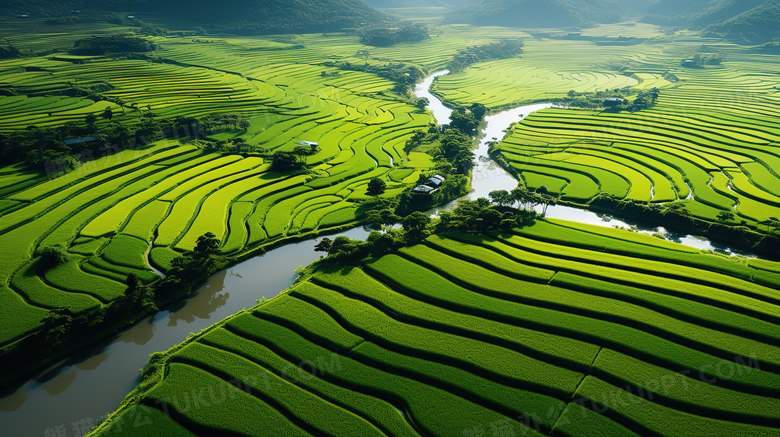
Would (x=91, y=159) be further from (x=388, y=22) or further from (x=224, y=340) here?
(x=388, y=22)

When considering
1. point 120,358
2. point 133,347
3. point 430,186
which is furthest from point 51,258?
point 430,186

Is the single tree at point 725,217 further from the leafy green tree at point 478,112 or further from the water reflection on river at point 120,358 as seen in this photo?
the leafy green tree at point 478,112

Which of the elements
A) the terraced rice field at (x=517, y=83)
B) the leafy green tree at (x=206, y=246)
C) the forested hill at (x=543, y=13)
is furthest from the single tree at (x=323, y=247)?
the forested hill at (x=543, y=13)

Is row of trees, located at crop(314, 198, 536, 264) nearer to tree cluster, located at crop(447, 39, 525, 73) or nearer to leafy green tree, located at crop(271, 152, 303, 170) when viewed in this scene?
leafy green tree, located at crop(271, 152, 303, 170)

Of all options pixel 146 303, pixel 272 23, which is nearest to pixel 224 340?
pixel 146 303

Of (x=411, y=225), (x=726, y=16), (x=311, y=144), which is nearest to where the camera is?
(x=411, y=225)

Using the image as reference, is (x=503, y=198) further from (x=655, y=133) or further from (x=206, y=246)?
(x=655, y=133)

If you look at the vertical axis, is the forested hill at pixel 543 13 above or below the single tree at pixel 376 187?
above
